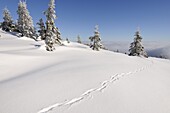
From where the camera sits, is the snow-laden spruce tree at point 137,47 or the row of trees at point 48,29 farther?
the snow-laden spruce tree at point 137,47

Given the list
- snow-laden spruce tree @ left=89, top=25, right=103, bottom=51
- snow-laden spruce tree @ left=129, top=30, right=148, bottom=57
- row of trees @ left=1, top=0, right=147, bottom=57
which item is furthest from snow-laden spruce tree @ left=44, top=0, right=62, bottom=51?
snow-laden spruce tree @ left=129, top=30, right=148, bottom=57

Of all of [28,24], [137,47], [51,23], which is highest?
[28,24]

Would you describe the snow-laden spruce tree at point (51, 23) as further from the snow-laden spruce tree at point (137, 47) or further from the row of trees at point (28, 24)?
the snow-laden spruce tree at point (137, 47)

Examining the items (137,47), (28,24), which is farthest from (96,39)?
(28,24)

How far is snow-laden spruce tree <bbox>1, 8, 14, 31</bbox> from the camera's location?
61656 mm

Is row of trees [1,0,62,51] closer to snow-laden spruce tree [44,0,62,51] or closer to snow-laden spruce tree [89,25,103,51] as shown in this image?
snow-laden spruce tree [44,0,62,51]

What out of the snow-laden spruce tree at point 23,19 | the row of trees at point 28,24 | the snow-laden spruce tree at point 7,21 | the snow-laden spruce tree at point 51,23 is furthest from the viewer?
the snow-laden spruce tree at point 7,21

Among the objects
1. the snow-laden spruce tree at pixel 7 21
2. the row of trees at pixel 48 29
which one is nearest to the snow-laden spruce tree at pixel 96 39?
the row of trees at pixel 48 29

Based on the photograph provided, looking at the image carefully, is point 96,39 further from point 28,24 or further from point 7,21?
point 7,21

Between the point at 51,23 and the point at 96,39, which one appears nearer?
the point at 51,23

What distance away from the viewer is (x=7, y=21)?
210ft

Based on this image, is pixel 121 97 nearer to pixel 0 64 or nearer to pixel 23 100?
pixel 23 100

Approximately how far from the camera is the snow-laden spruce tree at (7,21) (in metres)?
61.7

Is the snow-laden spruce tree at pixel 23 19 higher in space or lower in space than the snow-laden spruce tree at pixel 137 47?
higher
